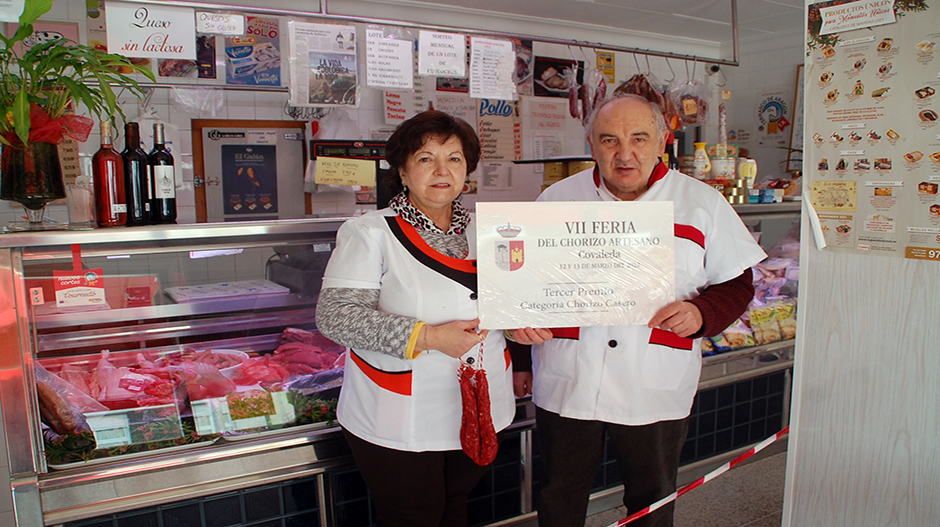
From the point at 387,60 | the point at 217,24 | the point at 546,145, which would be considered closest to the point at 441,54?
the point at 387,60

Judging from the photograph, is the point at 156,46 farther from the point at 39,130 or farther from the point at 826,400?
the point at 826,400

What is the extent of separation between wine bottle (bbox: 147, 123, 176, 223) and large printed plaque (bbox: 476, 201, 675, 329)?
3.46ft

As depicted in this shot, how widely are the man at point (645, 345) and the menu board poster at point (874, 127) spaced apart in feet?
1.08

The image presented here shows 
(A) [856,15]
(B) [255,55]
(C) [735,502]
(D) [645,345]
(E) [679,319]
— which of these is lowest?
(C) [735,502]

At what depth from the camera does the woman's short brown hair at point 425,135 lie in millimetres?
1716

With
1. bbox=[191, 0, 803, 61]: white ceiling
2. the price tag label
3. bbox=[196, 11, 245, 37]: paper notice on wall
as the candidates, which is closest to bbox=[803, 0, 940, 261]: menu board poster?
the price tag label

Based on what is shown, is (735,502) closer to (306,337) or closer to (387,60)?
(306,337)

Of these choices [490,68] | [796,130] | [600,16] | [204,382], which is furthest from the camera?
[796,130]

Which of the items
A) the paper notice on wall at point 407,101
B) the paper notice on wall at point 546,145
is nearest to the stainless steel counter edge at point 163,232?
the paper notice on wall at point 407,101

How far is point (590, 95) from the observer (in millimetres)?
3453

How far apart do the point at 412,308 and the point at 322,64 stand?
118cm

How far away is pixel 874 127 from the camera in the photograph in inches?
59.8

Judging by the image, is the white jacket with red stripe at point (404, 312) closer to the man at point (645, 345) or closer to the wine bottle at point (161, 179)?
the man at point (645, 345)

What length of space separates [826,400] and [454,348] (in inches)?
39.8
